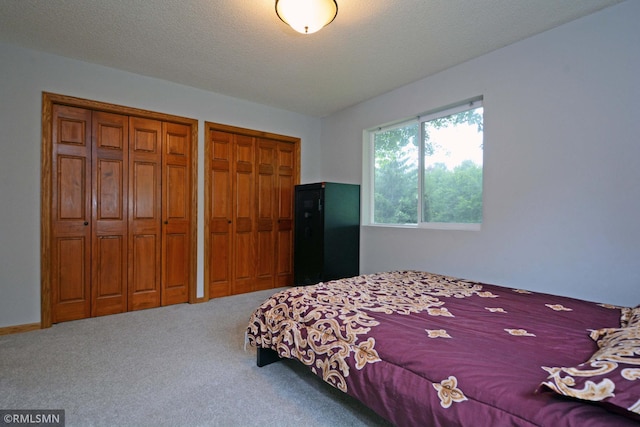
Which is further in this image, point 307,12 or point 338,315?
point 307,12

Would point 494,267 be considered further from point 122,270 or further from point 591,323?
point 122,270

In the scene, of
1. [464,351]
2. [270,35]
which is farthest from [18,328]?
[464,351]

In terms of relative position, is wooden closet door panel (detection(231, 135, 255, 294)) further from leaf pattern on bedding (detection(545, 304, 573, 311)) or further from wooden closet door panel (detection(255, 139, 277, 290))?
leaf pattern on bedding (detection(545, 304, 573, 311))

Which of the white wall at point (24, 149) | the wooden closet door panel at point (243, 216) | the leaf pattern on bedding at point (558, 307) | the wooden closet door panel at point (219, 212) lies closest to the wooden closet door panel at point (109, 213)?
the white wall at point (24, 149)

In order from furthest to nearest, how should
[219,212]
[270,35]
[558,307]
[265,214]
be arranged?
1. [265,214]
2. [219,212]
3. [270,35]
4. [558,307]

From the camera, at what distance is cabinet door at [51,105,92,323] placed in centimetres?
295

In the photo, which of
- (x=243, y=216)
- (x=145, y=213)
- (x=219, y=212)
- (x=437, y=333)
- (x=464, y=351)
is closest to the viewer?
(x=464, y=351)

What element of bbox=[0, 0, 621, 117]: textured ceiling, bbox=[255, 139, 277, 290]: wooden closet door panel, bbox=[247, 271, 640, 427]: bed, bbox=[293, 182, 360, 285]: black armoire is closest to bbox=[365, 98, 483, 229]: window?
bbox=[293, 182, 360, 285]: black armoire

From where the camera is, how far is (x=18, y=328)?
273 centimetres

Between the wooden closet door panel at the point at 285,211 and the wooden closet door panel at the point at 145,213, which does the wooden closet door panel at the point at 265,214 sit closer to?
the wooden closet door panel at the point at 285,211

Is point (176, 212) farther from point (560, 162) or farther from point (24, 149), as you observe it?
point (560, 162)

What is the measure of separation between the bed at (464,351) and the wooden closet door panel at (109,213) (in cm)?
203

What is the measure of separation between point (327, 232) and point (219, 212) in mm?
1377

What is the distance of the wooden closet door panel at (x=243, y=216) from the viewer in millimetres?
4031
